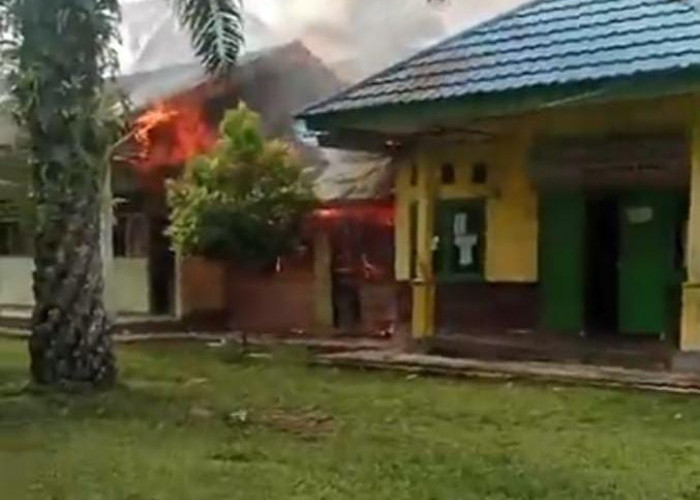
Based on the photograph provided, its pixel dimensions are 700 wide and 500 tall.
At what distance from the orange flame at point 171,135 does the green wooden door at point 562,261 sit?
819cm

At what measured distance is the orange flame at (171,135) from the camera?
23.4 meters

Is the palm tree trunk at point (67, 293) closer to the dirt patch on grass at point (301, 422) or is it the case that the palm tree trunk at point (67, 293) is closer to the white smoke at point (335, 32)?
the dirt patch on grass at point (301, 422)

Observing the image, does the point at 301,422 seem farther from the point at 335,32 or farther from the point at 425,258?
the point at 335,32

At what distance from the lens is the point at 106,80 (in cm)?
1312

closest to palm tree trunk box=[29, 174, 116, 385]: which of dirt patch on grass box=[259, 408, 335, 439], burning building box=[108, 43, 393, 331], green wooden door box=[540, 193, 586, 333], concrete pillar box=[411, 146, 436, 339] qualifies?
dirt patch on grass box=[259, 408, 335, 439]

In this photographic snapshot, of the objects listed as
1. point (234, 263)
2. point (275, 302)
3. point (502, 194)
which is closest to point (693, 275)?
point (502, 194)

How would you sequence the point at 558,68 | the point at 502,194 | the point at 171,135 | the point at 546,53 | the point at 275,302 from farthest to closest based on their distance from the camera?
the point at 171,135 < the point at 275,302 < the point at 502,194 < the point at 546,53 < the point at 558,68

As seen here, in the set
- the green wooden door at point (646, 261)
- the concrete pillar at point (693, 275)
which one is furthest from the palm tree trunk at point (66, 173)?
the green wooden door at point (646, 261)

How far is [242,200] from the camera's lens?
20.3m

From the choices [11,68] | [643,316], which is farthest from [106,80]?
[643,316]

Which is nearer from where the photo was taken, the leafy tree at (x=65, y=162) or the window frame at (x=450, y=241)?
the leafy tree at (x=65, y=162)

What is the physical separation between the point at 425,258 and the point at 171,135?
8004 mm

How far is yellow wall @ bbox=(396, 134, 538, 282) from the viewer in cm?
1711

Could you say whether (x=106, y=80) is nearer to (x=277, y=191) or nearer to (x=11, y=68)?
(x=11, y=68)
